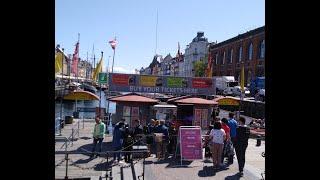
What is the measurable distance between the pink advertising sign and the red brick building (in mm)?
50957

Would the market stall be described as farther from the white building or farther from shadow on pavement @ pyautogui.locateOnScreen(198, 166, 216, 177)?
the white building

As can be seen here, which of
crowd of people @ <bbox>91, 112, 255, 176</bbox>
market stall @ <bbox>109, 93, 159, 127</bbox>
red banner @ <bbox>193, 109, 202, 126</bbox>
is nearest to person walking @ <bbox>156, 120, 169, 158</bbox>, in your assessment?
crowd of people @ <bbox>91, 112, 255, 176</bbox>

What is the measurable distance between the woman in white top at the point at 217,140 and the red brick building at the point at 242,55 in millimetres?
52027

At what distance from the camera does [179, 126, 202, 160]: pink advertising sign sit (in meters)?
15.7

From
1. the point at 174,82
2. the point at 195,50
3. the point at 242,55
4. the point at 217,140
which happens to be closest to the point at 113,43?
the point at 174,82

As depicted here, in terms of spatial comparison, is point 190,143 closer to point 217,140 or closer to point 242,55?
point 217,140

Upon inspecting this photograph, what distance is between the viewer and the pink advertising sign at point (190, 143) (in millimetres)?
15688

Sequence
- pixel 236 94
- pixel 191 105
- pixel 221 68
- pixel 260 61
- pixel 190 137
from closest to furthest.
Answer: pixel 190 137, pixel 191 105, pixel 236 94, pixel 260 61, pixel 221 68

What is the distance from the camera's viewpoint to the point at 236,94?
209 feet

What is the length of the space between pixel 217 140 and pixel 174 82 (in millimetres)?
13579
